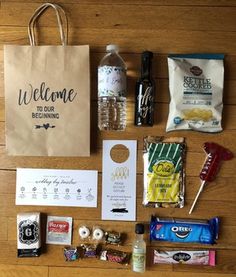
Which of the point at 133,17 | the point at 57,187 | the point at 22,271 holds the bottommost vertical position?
the point at 22,271

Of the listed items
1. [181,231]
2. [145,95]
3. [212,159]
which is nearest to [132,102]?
[145,95]

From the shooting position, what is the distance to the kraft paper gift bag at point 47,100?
1035mm

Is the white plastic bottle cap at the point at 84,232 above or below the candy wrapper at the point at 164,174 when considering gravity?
below

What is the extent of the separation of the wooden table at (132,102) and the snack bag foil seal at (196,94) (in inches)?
1.3

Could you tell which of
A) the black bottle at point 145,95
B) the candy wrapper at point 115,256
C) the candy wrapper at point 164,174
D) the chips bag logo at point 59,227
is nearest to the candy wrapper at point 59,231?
the chips bag logo at point 59,227

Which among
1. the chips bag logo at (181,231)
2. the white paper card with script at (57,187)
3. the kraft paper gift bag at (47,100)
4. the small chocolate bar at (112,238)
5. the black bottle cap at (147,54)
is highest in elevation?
the black bottle cap at (147,54)

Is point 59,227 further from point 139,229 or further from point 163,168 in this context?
point 163,168

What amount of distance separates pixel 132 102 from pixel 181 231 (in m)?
0.40

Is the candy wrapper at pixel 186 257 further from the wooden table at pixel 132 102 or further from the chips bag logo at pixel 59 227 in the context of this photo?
the chips bag logo at pixel 59 227

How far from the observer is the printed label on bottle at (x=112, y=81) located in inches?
39.1

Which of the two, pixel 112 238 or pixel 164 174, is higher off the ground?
pixel 164 174

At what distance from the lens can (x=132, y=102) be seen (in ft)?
3.51

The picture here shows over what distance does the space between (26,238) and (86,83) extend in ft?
1.57

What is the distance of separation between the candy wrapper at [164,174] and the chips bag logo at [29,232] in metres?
0.32
